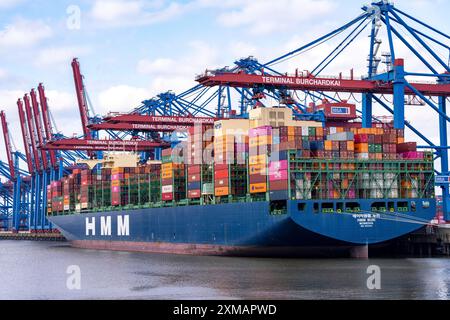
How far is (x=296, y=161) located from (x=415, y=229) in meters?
10.2

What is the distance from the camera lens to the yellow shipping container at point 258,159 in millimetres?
57912

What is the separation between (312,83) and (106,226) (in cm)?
3109

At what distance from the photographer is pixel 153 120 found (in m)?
80.9

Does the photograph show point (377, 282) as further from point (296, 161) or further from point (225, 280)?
point (296, 161)

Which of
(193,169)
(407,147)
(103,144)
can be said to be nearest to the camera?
(407,147)

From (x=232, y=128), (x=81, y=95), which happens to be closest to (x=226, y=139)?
(x=232, y=128)

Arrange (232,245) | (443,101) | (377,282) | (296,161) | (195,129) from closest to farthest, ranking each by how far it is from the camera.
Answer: (377,282) → (296,161) → (232,245) → (195,129) → (443,101)

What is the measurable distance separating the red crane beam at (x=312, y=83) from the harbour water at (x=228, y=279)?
46.6 feet

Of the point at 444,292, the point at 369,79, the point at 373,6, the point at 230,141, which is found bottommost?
the point at 444,292

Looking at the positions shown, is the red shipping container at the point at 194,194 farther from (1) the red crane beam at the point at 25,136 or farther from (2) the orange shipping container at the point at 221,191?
(1) the red crane beam at the point at 25,136

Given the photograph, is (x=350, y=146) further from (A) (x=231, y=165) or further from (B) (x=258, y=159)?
(A) (x=231, y=165)

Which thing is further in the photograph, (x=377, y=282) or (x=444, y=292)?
(x=377, y=282)
